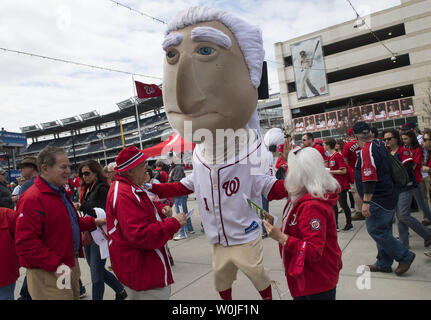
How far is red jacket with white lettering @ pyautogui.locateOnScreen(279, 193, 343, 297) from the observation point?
181 centimetres

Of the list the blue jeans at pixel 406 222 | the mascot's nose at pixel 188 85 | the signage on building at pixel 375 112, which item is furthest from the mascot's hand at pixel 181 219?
the signage on building at pixel 375 112

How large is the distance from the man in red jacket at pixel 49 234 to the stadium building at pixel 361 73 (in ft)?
90.2

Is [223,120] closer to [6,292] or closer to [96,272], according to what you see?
[96,272]

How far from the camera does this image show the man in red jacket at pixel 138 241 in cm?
213

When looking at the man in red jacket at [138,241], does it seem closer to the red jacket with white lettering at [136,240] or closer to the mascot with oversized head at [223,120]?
the red jacket with white lettering at [136,240]

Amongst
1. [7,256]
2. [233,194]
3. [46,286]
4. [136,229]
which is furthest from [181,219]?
[7,256]

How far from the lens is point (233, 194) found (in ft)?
8.27

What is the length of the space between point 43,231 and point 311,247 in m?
1.85

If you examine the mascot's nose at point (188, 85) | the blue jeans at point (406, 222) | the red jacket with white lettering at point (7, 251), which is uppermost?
the mascot's nose at point (188, 85)

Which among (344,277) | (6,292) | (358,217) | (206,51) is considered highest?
(206,51)

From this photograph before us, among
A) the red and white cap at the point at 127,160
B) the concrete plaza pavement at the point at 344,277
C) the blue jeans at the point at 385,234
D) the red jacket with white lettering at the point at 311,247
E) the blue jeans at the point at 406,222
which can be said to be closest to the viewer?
the red jacket with white lettering at the point at 311,247

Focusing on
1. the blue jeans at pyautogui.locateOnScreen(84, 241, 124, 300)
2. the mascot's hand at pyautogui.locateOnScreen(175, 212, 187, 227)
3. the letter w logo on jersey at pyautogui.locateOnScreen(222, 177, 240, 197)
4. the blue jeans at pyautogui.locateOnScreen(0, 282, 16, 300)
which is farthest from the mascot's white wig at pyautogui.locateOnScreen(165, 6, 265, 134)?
the blue jeans at pyautogui.locateOnScreen(0, 282, 16, 300)
